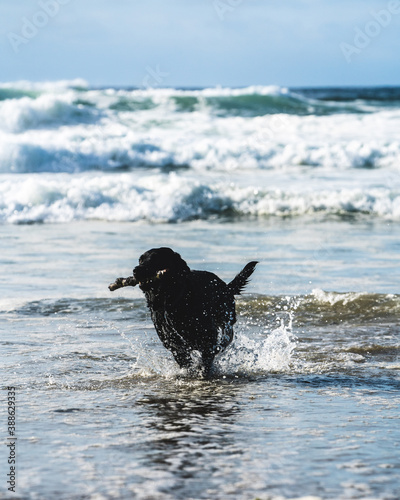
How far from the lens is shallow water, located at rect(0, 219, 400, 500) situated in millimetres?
3568

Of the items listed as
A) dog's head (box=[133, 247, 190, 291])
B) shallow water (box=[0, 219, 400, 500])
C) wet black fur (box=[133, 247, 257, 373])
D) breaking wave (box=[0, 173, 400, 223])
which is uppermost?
breaking wave (box=[0, 173, 400, 223])

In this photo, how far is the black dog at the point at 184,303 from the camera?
5.21 m

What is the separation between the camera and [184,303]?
541cm

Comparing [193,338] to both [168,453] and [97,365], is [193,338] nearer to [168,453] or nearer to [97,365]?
[97,365]

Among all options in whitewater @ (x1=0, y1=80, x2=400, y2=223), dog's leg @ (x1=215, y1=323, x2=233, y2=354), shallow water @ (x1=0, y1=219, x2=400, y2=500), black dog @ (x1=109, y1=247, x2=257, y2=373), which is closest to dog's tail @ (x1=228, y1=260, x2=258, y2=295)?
black dog @ (x1=109, y1=247, x2=257, y2=373)

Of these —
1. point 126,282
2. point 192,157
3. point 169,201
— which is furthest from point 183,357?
point 192,157

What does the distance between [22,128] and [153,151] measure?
515cm

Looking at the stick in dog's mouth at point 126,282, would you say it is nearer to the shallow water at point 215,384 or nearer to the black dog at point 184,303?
the black dog at point 184,303

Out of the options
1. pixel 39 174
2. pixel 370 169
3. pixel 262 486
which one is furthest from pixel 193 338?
pixel 370 169

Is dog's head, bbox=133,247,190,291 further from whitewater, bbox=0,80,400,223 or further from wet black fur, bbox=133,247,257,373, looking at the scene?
whitewater, bbox=0,80,400,223

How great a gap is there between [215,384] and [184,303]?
0.57m

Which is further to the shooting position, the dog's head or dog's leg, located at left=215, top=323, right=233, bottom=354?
dog's leg, located at left=215, top=323, right=233, bottom=354

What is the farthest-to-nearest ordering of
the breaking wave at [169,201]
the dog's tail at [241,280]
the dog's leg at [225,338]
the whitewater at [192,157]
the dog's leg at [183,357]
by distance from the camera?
the whitewater at [192,157], the breaking wave at [169,201], the dog's tail at [241,280], the dog's leg at [225,338], the dog's leg at [183,357]

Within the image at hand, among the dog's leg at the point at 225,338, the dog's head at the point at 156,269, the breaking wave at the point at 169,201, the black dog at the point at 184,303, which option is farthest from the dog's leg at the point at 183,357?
the breaking wave at the point at 169,201
